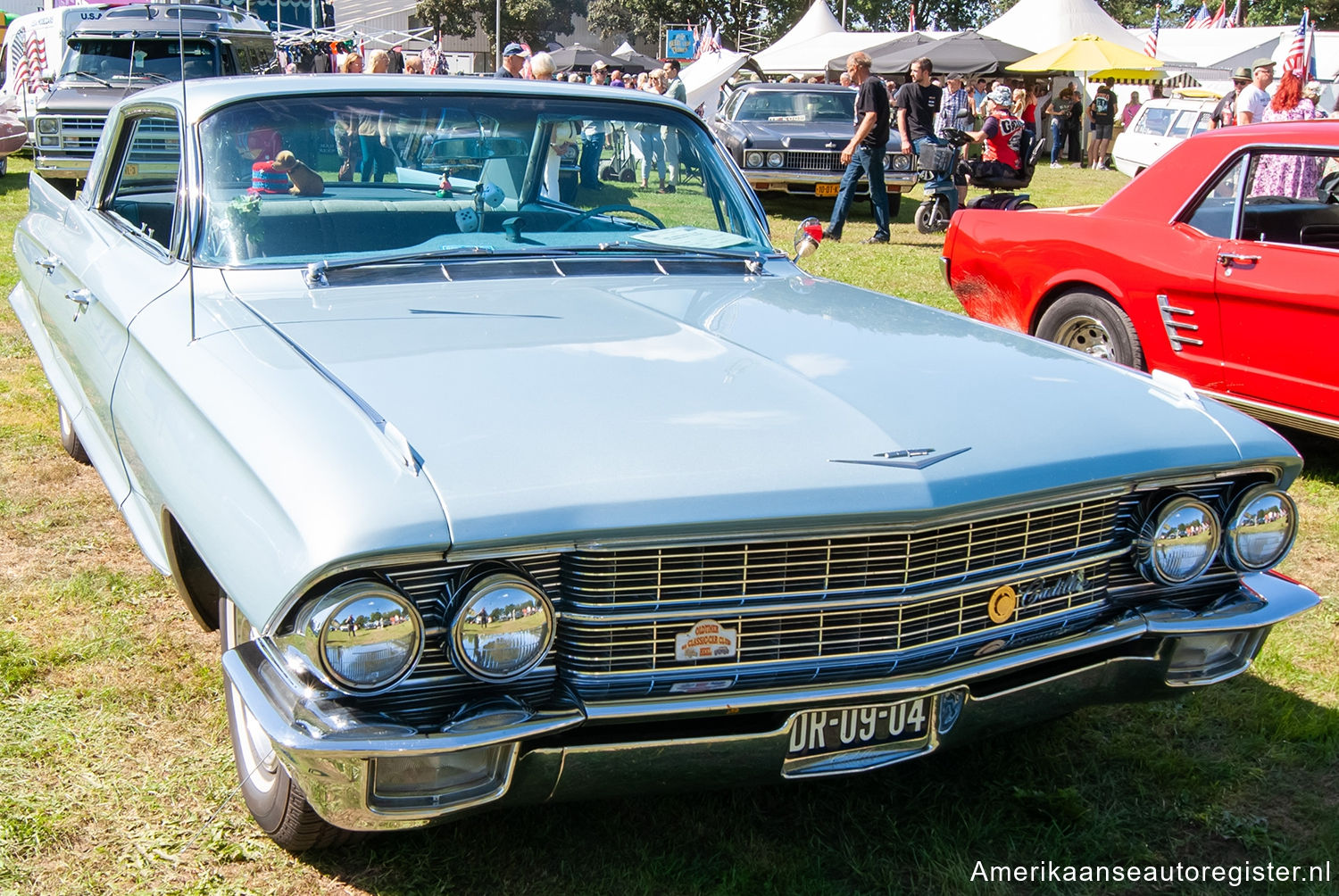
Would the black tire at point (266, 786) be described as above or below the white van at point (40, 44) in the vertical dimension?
below

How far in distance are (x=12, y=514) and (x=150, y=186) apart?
4.29ft

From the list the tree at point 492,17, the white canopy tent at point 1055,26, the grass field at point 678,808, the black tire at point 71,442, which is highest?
the tree at point 492,17

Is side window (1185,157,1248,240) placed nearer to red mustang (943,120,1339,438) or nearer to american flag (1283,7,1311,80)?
red mustang (943,120,1339,438)

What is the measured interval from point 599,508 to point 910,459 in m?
0.56

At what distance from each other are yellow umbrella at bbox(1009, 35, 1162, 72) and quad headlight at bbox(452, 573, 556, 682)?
24302 millimetres

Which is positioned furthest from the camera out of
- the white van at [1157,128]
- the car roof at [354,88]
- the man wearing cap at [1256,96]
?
the white van at [1157,128]

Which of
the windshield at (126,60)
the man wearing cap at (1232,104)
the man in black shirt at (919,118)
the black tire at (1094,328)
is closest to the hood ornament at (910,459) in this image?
the black tire at (1094,328)

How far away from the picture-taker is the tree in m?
56.8

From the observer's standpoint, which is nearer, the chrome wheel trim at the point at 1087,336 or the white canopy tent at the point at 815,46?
the chrome wheel trim at the point at 1087,336

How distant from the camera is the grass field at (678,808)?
7.92ft

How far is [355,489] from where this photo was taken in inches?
75.3

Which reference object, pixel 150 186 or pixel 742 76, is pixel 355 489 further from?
pixel 742 76

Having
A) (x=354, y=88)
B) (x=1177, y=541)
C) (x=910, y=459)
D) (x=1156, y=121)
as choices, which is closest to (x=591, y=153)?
(x=354, y=88)

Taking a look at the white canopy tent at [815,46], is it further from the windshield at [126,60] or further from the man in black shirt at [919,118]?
the windshield at [126,60]
